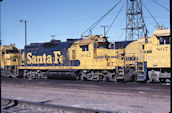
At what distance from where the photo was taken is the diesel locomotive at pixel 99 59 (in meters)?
15.4

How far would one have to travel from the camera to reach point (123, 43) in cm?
1820

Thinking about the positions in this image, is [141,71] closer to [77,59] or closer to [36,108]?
[77,59]

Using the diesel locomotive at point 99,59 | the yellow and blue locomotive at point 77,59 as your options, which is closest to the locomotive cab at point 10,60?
the diesel locomotive at point 99,59

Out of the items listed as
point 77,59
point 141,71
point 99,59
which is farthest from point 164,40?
point 77,59

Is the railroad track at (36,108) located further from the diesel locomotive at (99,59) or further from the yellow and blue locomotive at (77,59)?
the yellow and blue locomotive at (77,59)

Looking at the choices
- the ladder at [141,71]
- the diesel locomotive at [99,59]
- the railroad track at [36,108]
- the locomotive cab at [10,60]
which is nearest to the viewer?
the railroad track at [36,108]

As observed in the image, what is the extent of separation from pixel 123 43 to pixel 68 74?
573 centimetres

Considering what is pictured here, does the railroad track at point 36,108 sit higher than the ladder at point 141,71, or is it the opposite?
the ladder at point 141,71

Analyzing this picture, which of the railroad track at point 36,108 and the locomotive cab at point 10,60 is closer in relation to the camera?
the railroad track at point 36,108

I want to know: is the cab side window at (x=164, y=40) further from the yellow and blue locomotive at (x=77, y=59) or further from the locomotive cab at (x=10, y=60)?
the locomotive cab at (x=10, y=60)

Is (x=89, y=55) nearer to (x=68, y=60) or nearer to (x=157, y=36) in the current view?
(x=68, y=60)

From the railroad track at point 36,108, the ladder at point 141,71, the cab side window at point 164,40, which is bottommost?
the railroad track at point 36,108

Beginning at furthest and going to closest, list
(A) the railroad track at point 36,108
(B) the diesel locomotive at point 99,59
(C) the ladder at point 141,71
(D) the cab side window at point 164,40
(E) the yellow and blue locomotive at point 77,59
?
(E) the yellow and blue locomotive at point 77,59, (C) the ladder at point 141,71, (B) the diesel locomotive at point 99,59, (D) the cab side window at point 164,40, (A) the railroad track at point 36,108

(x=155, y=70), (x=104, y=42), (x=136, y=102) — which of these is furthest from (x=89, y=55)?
(x=136, y=102)
